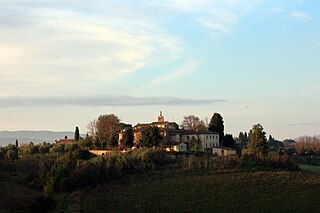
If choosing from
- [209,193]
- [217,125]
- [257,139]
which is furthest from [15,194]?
[217,125]

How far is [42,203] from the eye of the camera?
4644 cm

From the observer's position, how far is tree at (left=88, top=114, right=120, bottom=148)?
294ft

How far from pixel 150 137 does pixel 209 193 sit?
99.5ft

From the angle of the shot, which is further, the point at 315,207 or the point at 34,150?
the point at 34,150

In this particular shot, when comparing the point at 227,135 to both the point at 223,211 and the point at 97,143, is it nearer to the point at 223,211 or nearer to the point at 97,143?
the point at 97,143

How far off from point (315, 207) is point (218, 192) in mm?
9558

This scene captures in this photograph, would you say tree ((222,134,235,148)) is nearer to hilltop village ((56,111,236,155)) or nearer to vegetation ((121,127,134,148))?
hilltop village ((56,111,236,155))

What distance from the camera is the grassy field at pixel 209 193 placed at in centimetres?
4340

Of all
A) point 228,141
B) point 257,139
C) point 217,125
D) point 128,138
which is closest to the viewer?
point 257,139

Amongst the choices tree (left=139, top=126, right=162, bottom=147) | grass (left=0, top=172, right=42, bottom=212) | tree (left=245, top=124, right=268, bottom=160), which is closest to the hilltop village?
tree (left=139, top=126, right=162, bottom=147)

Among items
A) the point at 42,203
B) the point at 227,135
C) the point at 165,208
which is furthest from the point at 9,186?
the point at 227,135

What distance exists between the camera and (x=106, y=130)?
9262cm

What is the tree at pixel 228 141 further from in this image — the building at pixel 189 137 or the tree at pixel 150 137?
the tree at pixel 150 137

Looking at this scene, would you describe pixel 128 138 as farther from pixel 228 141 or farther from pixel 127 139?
pixel 228 141
